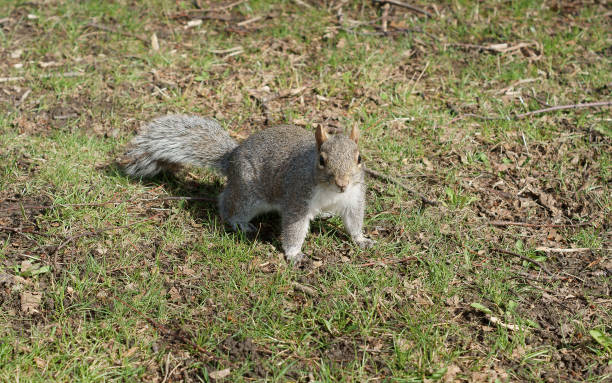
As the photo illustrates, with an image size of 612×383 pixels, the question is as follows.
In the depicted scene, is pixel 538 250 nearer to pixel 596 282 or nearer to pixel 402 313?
pixel 596 282

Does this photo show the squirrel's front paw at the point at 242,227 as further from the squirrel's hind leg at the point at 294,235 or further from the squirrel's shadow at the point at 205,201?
the squirrel's hind leg at the point at 294,235

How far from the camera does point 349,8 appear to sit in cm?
536

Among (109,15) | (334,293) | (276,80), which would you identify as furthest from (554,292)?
(109,15)

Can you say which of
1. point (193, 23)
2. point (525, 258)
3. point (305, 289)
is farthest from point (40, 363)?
point (193, 23)

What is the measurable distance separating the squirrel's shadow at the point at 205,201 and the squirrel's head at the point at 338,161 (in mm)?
614

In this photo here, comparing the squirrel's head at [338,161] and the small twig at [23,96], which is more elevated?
the squirrel's head at [338,161]

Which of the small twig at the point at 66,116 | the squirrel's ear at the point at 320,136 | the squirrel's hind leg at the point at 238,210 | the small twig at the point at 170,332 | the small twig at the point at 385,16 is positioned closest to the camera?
the small twig at the point at 170,332

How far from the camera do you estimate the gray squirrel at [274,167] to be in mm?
3039

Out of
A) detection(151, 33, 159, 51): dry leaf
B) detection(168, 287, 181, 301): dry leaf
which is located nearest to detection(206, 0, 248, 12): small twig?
detection(151, 33, 159, 51): dry leaf

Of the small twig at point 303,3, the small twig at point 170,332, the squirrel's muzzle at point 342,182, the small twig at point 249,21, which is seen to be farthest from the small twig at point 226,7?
the small twig at point 170,332

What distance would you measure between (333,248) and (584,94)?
2442 mm

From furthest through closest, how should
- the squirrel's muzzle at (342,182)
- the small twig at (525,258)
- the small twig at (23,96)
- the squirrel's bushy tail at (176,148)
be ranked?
the small twig at (23,96), the squirrel's bushy tail at (176,148), the small twig at (525,258), the squirrel's muzzle at (342,182)

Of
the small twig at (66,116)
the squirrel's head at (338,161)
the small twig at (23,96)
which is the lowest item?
the small twig at (66,116)

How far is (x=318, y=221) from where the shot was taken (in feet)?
11.9
